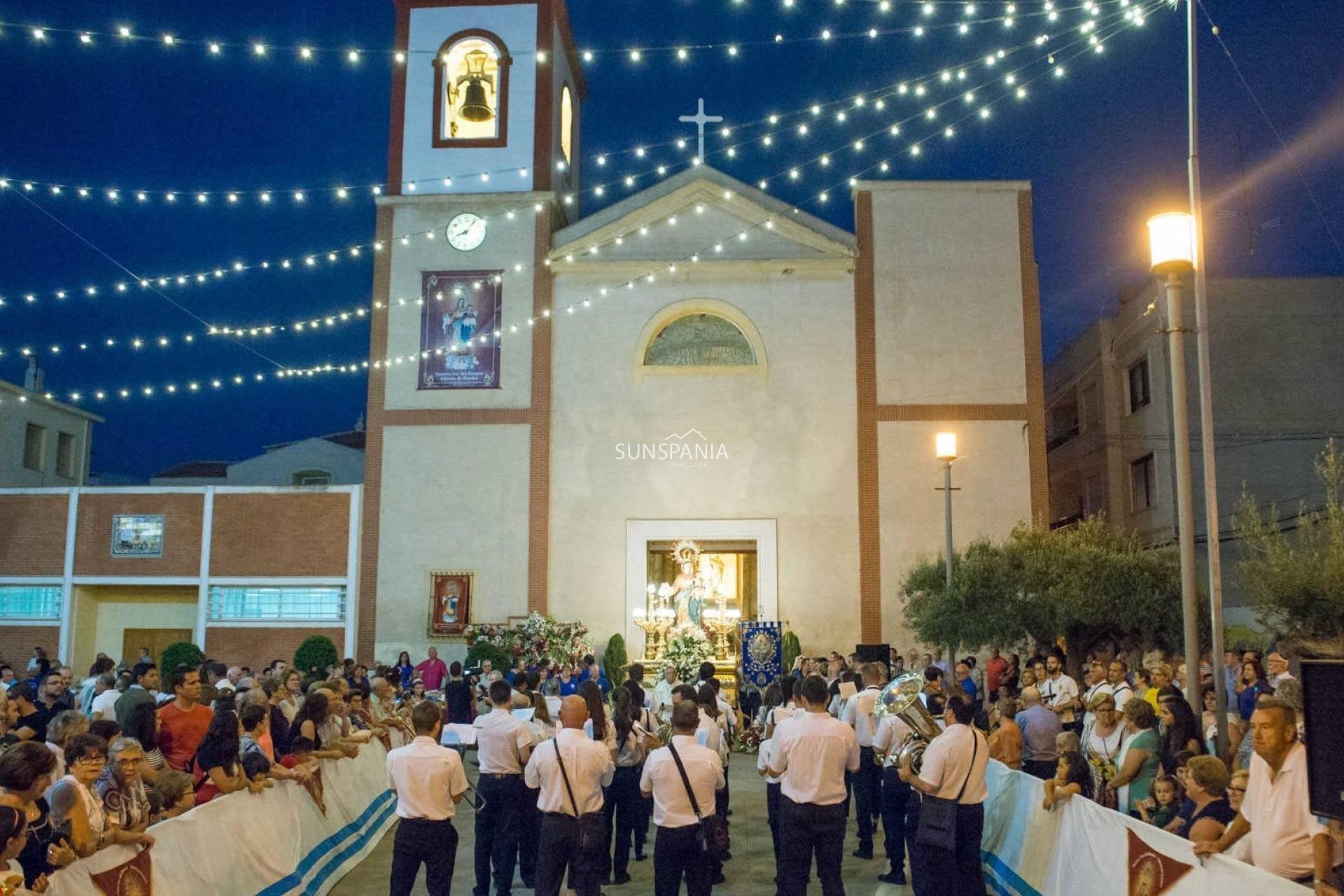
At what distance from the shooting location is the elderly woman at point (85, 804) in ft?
20.1

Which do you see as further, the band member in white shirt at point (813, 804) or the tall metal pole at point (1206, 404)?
the tall metal pole at point (1206, 404)

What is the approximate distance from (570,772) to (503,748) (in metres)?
1.29

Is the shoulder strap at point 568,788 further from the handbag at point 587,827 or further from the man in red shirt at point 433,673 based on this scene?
the man in red shirt at point 433,673

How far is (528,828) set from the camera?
9.54 m

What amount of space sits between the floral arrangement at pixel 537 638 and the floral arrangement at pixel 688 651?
2.28 meters

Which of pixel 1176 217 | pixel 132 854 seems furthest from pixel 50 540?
pixel 1176 217

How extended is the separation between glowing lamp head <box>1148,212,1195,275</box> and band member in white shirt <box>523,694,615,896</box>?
5654mm

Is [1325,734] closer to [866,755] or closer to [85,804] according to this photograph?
[85,804]

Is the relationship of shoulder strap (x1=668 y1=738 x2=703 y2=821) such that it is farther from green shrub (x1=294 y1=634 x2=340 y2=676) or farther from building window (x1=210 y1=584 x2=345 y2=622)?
building window (x1=210 y1=584 x2=345 y2=622)

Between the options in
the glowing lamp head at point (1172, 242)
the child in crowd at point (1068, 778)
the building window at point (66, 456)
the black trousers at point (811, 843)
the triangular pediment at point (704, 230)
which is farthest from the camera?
the building window at point (66, 456)

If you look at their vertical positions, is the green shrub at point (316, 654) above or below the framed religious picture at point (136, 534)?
below

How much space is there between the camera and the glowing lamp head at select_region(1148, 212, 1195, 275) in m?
9.58

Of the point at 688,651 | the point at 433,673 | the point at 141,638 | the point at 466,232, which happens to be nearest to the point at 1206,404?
the point at 688,651

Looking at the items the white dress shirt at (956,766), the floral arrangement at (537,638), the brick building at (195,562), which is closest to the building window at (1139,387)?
the floral arrangement at (537,638)
